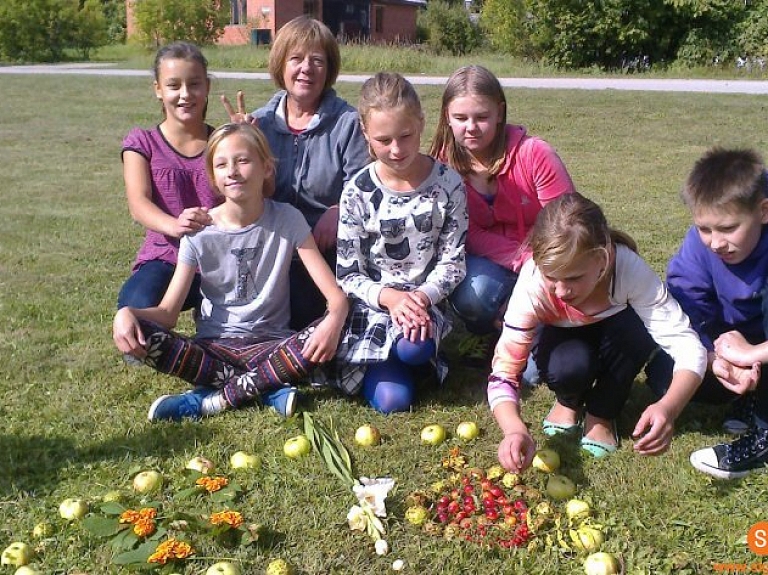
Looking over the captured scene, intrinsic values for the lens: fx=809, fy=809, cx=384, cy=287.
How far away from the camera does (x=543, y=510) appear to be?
2664 mm

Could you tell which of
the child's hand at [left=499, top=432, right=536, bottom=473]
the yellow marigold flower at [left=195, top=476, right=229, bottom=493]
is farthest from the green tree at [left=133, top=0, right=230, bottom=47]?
the child's hand at [left=499, top=432, right=536, bottom=473]

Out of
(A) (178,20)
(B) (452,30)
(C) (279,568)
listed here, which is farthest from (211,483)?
(B) (452,30)

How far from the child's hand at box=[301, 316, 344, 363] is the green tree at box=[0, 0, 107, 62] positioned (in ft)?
123

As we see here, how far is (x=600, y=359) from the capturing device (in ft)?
Result: 10.4

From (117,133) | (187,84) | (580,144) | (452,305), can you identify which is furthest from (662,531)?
(117,133)

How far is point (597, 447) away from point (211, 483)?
1.47 m

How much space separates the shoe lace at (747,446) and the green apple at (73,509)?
2263 mm

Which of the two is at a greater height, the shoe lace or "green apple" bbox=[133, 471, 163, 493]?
the shoe lace

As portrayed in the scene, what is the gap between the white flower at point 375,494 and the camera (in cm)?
269

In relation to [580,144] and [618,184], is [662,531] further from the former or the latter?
[580,144]

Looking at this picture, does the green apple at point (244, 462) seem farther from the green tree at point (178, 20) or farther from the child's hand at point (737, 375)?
the green tree at point (178, 20)

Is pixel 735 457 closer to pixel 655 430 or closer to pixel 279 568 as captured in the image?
pixel 655 430

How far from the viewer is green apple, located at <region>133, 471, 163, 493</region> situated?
289cm

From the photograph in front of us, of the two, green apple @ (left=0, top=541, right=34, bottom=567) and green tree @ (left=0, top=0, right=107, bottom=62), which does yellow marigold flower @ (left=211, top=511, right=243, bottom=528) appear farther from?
green tree @ (left=0, top=0, right=107, bottom=62)
